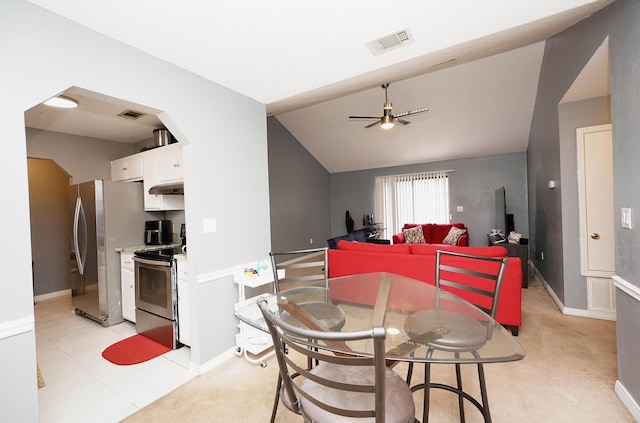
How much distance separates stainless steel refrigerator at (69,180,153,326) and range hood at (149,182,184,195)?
0.48 metres

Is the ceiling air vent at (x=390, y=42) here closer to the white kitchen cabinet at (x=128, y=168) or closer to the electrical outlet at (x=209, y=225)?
the electrical outlet at (x=209, y=225)

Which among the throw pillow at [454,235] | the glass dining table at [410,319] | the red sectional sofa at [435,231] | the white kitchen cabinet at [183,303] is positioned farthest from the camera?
the red sectional sofa at [435,231]

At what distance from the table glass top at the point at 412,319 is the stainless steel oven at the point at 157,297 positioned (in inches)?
49.1

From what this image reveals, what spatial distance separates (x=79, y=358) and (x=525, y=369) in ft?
12.3

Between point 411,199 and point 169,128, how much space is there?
6100 millimetres

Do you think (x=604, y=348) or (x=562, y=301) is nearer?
(x=604, y=348)

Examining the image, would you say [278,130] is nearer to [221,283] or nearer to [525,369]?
[221,283]

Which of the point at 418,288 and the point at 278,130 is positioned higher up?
the point at 278,130

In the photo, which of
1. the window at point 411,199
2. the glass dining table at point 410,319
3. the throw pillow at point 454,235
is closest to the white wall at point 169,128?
the glass dining table at point 410,319

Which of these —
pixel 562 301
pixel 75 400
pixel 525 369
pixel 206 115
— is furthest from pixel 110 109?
pixel 562 301

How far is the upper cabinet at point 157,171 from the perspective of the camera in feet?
9.98

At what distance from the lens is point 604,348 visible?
7.59ft

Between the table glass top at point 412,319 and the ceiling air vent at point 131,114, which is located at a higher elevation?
the ceiling air vent at point 131,114

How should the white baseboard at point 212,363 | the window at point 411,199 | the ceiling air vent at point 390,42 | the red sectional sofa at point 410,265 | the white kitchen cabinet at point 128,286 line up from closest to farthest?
the ceiling air vent at point 390,42 → the white baseboard at point 212,363 → the red sectional sofa at point 410,265 → the white kitchen cabinet at point 128,286 → the window at point 411,199
